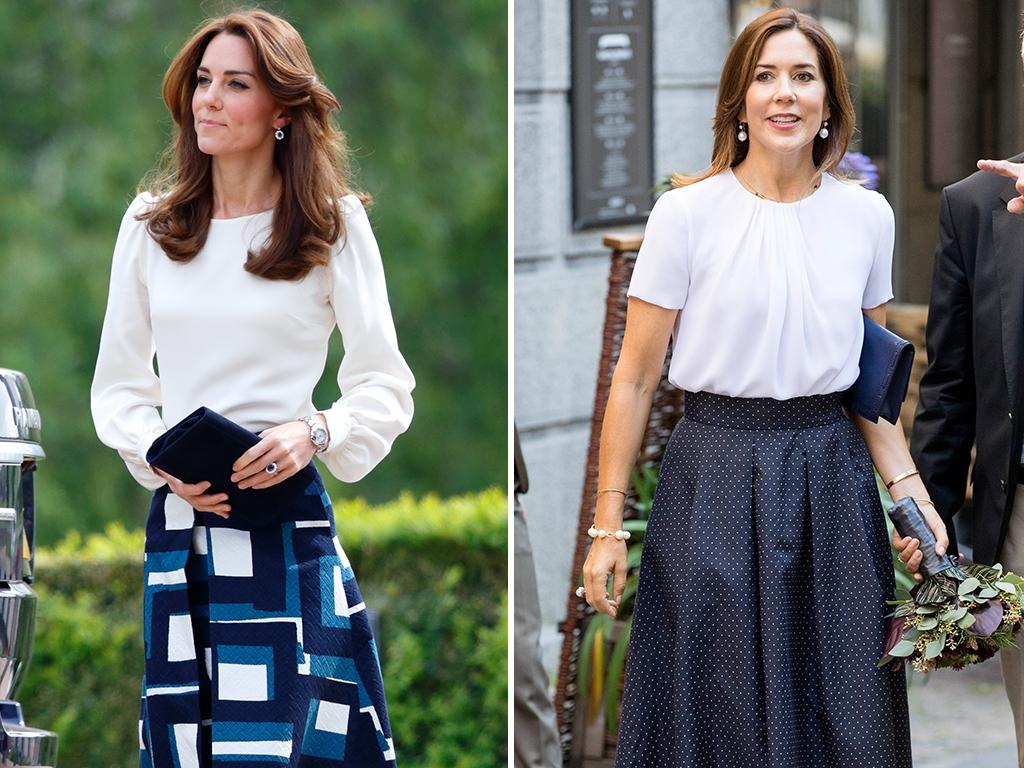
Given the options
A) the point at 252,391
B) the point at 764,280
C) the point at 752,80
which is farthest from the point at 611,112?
the point at 252,391

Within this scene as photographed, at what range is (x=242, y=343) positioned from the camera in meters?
3.01

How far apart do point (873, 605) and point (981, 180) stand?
1.00 m

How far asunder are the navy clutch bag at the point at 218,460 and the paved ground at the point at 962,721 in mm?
3065

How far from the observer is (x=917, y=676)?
599 centimetres

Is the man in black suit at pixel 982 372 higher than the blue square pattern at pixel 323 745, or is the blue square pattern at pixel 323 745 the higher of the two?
the man in black suit at pixel 982 372

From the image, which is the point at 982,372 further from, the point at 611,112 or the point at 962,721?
the point at 611,112

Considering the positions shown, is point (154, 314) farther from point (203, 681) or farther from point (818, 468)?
point (818, 468)

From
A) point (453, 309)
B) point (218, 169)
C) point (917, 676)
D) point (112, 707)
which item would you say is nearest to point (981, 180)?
point (218, 169)

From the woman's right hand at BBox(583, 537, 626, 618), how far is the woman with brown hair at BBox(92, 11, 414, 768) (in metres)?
0.52

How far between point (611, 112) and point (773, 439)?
120 inches

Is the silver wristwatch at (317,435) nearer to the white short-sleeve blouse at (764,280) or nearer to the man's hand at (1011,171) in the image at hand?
the white short-sleeve blouse at (764,280)

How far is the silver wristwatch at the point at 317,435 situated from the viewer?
301cm

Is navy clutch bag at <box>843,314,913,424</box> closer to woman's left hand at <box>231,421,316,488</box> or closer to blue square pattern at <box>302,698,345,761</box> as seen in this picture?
woman's left hand at <box>231,421,316,488</box>

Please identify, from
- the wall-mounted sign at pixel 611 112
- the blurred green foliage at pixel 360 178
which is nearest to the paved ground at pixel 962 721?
the wall-mounted sign at pixel 611 112
